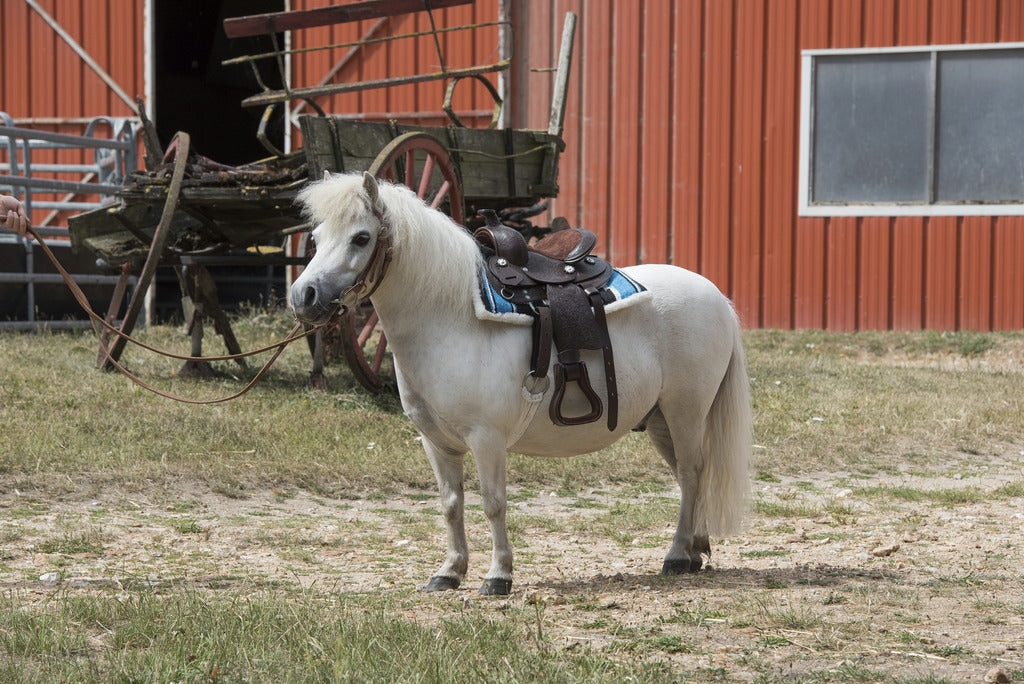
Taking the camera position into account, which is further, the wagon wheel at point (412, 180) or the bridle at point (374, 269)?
the wagon wheel at point (412, 180)

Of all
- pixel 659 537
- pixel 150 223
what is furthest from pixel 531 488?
pixel 150 223

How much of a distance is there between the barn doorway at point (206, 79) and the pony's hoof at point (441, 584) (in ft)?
55.5

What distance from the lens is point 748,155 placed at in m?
Answer: 13.3

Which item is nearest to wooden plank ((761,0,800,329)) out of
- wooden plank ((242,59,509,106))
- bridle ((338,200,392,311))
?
wooden plank ((242,59,509,106))

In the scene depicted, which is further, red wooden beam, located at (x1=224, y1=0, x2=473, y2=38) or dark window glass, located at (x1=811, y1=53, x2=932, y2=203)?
dark window glass, located at (x1=811, y1=53, x2=932, y2=203)

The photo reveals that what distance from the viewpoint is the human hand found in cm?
480

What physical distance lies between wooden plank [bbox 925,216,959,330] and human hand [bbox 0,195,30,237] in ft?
34.2

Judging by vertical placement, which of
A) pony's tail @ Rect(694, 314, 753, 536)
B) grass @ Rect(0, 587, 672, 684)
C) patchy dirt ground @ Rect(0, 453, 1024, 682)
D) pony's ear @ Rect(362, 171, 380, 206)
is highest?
pony's ear @ Rect(362, 171, 380, 206)

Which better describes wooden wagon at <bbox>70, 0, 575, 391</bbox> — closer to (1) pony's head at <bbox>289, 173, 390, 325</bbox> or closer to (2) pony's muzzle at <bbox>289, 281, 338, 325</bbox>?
(1) pony's head at <bbox>289, 173, 390, 325</bbox>

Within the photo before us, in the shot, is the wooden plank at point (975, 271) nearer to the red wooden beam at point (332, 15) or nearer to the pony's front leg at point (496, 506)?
the red wooden beam at point (332, 15)

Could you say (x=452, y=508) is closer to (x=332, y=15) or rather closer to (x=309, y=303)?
(x=309, y=303)

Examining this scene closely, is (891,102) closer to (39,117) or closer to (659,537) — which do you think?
(659,537)

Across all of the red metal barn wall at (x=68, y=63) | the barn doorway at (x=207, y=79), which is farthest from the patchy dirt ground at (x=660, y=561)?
the barn doorway at (x=207, y=79)

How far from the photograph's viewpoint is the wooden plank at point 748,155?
1327cm
